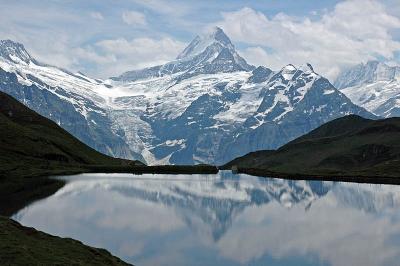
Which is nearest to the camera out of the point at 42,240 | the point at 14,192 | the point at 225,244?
the point at 42,240

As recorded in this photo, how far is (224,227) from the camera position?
4926 inches

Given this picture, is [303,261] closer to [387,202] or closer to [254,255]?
[254,255]

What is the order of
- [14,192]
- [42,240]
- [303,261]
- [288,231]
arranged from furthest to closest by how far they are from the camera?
1. [14,192]
2. [288,231]
3. [303,261]
4. [42,240]

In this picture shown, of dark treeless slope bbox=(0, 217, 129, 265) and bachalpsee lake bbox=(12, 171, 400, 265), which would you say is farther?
bachalpsee lake bbox=(12, 171, 400, 265)

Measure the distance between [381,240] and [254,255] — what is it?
91.5 ft

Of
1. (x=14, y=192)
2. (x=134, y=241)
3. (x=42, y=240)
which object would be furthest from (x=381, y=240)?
(x=14, y=192)

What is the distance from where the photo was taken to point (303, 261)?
89938mm

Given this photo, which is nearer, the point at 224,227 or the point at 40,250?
the point at 40,250

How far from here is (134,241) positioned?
335 ft

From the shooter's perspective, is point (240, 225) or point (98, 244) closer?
point (98, 244)

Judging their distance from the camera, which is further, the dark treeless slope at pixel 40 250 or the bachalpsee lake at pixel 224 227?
the bachalpsee lake at pixel 224 227

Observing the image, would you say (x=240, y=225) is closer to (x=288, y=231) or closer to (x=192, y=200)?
(x=288, y=231)

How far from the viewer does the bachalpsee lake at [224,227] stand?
93.1m

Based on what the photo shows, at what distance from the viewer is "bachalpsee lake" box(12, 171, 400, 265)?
305 ft
